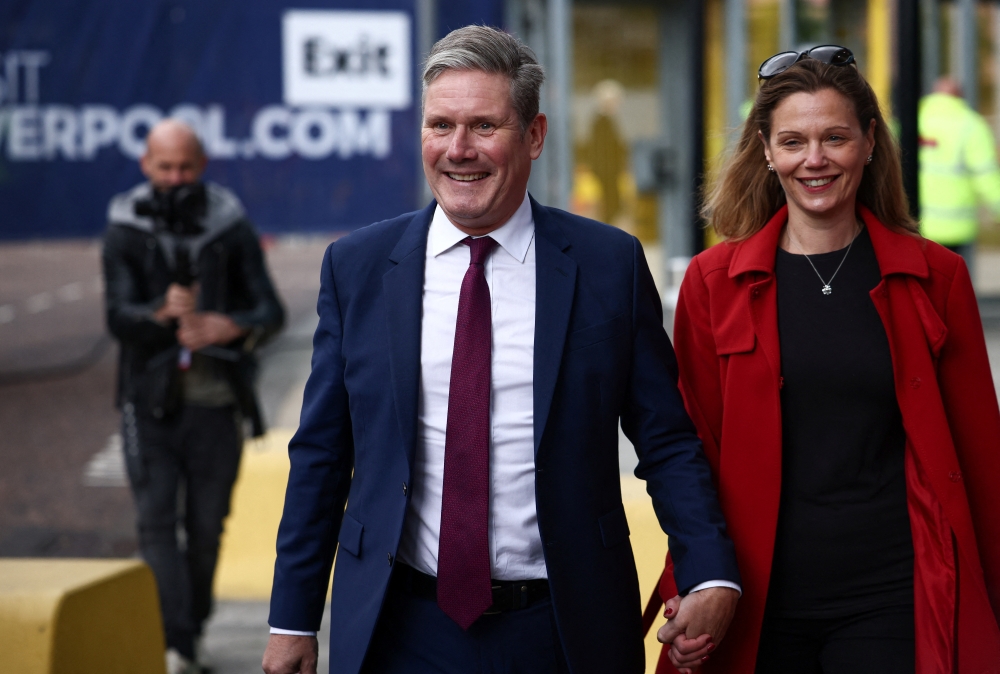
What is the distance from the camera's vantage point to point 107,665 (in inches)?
141

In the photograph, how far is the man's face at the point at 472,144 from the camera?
256 cm

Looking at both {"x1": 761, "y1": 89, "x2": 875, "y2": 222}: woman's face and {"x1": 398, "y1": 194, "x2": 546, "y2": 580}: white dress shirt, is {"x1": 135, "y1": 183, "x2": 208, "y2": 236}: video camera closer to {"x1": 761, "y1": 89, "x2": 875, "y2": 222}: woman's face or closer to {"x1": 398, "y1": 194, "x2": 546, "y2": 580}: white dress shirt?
{"x1": 398, "y1": 194, "x2": 546, "y2": 580}: white dress shirt

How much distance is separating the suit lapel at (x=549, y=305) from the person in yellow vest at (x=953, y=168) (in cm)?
657

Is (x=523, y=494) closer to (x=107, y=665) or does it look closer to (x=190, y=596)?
(x=107, y=665)

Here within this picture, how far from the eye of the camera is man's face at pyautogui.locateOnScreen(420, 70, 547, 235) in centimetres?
256

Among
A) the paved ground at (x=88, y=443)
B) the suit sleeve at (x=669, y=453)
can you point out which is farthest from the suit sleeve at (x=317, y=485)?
the paved ground at (x=88, y=443)

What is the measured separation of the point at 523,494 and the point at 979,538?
1.01 meters

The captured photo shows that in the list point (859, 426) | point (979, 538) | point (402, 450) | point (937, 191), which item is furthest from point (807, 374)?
point (937, 191)

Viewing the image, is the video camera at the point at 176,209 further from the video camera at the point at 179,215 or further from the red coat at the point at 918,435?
the red coat at the point at 918,435

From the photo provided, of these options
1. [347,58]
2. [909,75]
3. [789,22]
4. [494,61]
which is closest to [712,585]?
[494,61]

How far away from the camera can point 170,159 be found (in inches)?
196

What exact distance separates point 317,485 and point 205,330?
7.59 ft

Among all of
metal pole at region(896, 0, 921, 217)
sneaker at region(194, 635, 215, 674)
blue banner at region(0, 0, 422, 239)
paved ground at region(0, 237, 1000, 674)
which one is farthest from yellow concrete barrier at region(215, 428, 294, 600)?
blue banner at region(0, 0, 422, 239)

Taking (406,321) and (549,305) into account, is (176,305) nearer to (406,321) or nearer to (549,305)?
(406,321)
